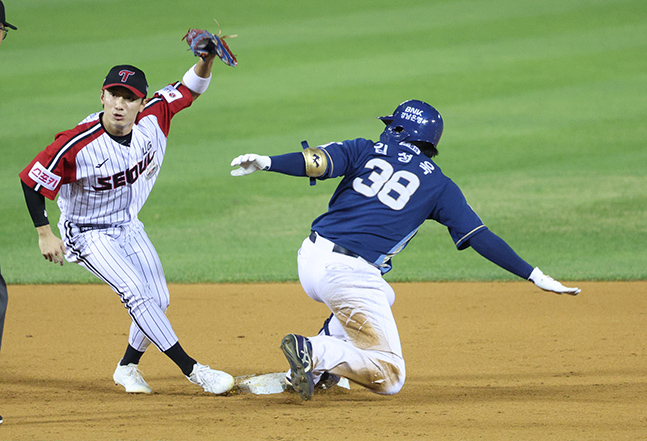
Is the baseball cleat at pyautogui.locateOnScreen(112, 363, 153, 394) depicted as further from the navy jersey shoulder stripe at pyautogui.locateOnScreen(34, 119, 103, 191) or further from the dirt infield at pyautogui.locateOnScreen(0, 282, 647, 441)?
the navy jersey shoulder stripe at pyautogui.locateOnScreen(34, 119, 103, 191)

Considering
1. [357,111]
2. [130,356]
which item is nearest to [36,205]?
[130,356]

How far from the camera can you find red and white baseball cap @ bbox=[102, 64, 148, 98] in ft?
14.4

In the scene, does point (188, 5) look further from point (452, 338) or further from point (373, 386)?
point (373, 386)

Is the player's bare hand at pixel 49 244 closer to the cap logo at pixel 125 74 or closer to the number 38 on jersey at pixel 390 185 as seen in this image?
the cap logo at pixel 125 74

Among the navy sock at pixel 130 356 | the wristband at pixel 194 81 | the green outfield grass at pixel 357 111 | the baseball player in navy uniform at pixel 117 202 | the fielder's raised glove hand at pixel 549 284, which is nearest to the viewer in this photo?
the fielder's raised glove hand at pixel 549 284

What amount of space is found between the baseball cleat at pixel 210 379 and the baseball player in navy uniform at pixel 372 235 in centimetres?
47

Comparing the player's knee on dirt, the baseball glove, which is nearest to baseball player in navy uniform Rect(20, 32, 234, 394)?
the baseball glove

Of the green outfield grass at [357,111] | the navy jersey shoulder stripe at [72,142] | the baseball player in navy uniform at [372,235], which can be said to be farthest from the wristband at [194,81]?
the green outfield grass at [357,111]

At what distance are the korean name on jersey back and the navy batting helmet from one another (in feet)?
4.71

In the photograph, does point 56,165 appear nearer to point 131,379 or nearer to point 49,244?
point 49,244

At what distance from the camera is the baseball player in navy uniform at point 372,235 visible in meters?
4.30

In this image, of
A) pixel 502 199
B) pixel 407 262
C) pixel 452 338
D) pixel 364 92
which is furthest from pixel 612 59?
pixel 452 338

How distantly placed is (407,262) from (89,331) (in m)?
3.74

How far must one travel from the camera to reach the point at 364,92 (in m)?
16.0
